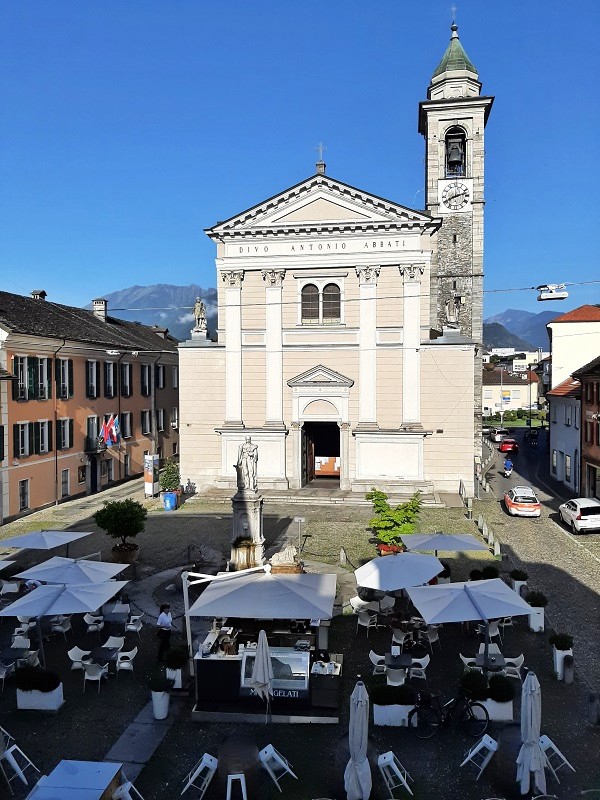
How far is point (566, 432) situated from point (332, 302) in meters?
15.2

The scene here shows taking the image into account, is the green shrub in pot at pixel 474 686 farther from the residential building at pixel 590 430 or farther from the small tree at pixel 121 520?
the residential building at pixel 590 430

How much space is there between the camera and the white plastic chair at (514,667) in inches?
459

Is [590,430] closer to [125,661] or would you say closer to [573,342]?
[573,342]

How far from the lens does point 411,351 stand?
30.4m

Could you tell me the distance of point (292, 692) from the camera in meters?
10.6

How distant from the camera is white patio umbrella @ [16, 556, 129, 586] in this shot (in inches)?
525

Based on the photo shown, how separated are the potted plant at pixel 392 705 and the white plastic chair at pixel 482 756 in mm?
1258

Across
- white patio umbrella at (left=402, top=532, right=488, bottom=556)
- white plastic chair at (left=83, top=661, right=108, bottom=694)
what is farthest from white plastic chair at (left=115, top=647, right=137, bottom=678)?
white patio umbrella at (left=402, top=532, right=488, bottom=556)

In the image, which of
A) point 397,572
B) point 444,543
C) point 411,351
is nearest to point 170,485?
point 411,351

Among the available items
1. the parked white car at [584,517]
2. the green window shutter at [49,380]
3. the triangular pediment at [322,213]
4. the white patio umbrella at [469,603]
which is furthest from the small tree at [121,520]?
the triangular pediment at [322,213]

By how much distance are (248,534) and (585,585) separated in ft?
31.6

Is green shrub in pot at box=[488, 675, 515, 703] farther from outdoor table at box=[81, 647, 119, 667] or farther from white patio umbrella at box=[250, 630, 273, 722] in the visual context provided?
outdoor table at box=[81, 647, 119, 667]

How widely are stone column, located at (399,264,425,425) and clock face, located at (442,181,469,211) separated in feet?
27.4

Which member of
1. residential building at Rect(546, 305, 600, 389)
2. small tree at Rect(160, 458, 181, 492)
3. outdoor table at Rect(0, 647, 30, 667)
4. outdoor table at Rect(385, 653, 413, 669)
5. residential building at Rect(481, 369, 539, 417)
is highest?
residential building at Rect(546, 305, 600, 389)
